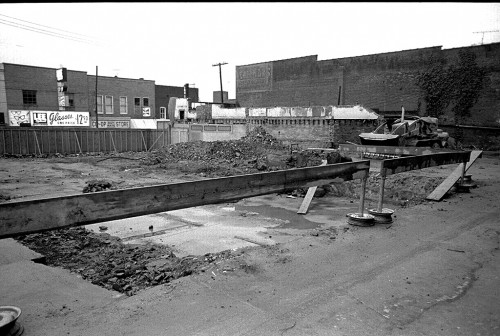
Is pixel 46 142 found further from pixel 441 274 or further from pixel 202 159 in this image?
pixel 441 274

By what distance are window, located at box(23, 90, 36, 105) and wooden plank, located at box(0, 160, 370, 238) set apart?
41.0 m

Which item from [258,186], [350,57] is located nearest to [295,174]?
[258,186]

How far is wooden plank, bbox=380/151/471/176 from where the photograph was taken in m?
5.51

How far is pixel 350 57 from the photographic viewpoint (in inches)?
1296

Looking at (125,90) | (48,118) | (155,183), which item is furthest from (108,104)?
(155,183)

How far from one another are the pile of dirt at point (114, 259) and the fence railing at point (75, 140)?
2444 centimetres

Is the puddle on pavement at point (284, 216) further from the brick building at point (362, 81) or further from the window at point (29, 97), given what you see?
the window at point (29, 97)

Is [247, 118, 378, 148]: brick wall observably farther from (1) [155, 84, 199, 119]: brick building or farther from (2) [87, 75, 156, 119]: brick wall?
(1) [155, 84, 199, 119]: brick building

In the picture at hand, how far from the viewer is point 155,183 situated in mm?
15266

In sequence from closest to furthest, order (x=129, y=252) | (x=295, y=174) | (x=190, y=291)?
(x=190, y=291), (x=295, y=174), (x=129, y=252)

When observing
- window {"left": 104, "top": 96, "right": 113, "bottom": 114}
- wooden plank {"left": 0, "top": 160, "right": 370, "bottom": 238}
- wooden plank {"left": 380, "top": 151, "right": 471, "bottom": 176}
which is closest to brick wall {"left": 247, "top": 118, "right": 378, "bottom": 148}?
wooden plank {"left": 380, "top": 151, "right": 471, "bottom": 176}

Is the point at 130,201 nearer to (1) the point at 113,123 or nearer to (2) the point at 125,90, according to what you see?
(1) the point at 113,123

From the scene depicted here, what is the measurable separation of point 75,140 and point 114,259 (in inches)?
1092

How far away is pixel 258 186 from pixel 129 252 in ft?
9.57
